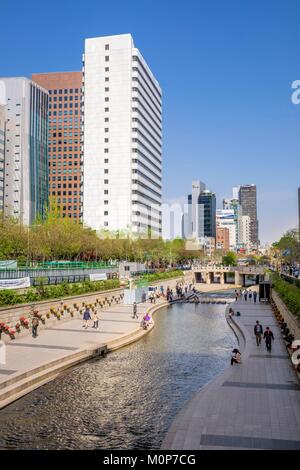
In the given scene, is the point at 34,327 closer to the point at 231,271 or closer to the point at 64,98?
the point at 231,271

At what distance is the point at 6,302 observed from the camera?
99.3 feet

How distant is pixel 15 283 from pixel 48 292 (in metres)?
2.96

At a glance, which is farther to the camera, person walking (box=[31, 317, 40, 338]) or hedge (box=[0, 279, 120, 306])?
hedge (box=[0, 279, 120, 306])

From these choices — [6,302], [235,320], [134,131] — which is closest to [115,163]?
[134,131]

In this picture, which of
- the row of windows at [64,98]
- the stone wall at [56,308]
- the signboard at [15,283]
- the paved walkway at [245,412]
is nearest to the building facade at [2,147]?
the row of windows at [64,98]

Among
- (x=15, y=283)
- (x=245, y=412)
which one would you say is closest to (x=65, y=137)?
(x=15, y=283)

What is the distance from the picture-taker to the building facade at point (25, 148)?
167000 mm

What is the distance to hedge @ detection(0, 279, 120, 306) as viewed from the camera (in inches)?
1207

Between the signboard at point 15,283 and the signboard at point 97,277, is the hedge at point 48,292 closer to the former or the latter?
the signboard at point 15,283

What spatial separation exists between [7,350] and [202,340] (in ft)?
50.1

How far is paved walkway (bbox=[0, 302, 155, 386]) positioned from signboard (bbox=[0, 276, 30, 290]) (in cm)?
435

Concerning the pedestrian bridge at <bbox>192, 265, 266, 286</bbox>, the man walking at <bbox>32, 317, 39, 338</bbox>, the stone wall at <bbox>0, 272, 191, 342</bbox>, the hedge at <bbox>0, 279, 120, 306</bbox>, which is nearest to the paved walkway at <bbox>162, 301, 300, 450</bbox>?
the man walking at <bbox>32, 317, 39, 338</bbox>

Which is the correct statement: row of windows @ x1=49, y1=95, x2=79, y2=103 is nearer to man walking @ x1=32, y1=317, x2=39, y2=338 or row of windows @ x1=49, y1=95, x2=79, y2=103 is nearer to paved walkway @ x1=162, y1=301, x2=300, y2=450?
man walking @ x1=32, y1=317, x2=39, y2=338

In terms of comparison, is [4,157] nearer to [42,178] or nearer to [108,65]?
[42,178]
